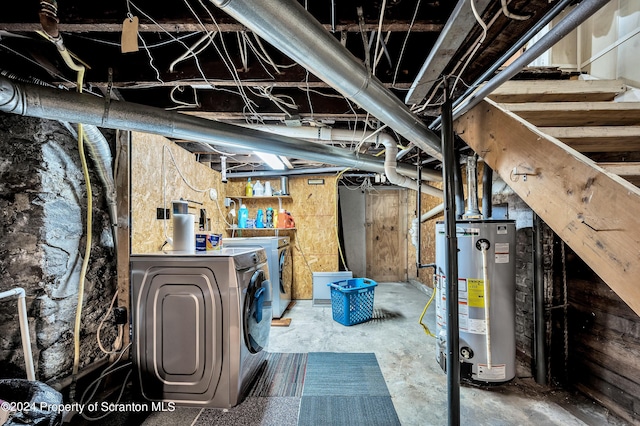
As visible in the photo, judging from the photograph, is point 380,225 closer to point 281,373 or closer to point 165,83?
point 281,373

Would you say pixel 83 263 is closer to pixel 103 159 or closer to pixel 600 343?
pixel 103 159

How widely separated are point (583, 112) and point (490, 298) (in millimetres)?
1261

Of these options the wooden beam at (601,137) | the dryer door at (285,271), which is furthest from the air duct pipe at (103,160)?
the wooden beam at (601,137)

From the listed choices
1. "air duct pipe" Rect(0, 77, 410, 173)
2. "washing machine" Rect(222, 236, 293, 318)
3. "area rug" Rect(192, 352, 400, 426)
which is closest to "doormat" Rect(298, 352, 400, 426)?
"area rug" Rect(192, 352, 400, 426)

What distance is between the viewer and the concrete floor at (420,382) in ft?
5.65

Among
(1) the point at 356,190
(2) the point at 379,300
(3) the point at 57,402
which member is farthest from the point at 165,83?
(1) the point at 356,190

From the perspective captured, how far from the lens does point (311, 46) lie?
3.23 feet

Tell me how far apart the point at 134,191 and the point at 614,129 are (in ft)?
9.82

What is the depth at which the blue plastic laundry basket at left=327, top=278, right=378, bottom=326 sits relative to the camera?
3174mm

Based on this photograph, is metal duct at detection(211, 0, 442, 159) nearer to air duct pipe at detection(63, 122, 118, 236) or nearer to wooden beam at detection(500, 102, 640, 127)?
wooden beam at detection(500, 102, 640, 127)

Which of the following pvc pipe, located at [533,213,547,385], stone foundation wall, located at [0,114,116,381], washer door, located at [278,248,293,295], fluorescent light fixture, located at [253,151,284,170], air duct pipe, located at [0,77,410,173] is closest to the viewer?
air duct pipe, located at [0,77,410,173]

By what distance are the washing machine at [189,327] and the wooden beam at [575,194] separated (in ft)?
5.43

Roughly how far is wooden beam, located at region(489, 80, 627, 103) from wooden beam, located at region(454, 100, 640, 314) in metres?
0.32

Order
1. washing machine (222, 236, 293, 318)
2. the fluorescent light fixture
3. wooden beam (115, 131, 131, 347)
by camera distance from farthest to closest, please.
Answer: washing machine (222, 236, 293, 318), the fluorescent light fixture, wooden beam (115, 131, 131, 347)
